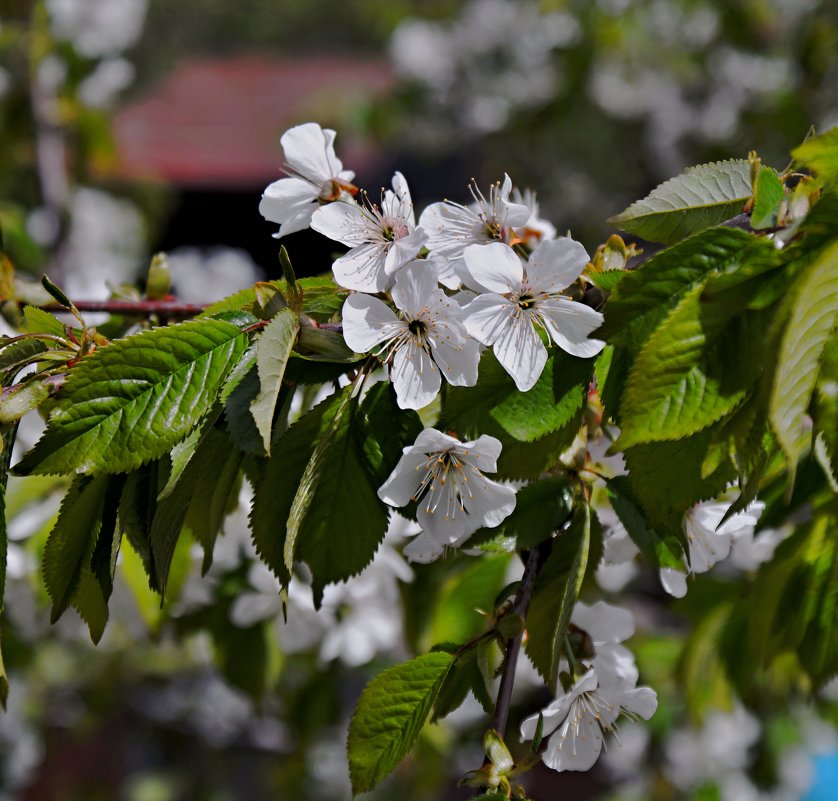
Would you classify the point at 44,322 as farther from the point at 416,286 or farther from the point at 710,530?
the point at 710,530

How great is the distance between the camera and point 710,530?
0.71 metres

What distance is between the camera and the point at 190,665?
7.41 feet

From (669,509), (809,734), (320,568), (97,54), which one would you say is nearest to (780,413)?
(669,509)

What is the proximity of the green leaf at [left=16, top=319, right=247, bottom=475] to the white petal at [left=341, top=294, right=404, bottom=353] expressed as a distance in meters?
0.06

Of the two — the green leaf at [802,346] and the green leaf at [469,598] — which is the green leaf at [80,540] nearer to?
the green leaf at [802,346]

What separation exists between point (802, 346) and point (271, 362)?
0.26 meters

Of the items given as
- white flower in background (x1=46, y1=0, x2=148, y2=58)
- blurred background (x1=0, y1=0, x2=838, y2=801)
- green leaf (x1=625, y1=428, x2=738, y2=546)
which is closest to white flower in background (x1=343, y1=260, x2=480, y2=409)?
green leaf (x1=625, y1=428, x2=738, y2=546)

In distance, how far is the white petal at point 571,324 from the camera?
0.55m

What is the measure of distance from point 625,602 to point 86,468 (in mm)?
1780

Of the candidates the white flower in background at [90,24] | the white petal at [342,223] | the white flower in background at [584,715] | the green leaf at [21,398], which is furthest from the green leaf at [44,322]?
the white flower in background at [90,24]

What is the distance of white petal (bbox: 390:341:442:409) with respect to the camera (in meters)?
0.57

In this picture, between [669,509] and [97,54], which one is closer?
[669,509]

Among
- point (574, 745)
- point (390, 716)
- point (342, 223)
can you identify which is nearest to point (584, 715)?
point (574, 745)

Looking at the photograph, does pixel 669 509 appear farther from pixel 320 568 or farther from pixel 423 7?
pixel 423 7
